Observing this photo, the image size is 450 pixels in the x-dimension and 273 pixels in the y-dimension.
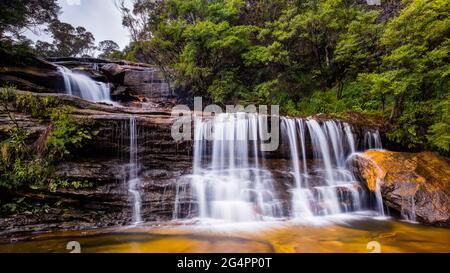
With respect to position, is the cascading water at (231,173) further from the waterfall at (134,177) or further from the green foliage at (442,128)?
the green foliage at (442,128)

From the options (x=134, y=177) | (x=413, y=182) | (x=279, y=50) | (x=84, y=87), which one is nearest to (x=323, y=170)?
(x=413, y=182)

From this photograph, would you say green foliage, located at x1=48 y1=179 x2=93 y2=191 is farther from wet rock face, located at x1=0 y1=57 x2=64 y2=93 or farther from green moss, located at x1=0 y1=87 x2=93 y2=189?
wet rock face, located at x1=0 y1=57 x2=64 y2=93

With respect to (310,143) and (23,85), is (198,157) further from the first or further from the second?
(23,85)

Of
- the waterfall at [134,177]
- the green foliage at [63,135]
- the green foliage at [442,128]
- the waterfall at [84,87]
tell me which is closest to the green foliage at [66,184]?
the green foliage at [63,135]

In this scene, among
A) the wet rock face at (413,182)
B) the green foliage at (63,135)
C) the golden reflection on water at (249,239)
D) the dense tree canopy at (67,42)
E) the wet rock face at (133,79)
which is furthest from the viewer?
the dense tree canopy at (67,42)

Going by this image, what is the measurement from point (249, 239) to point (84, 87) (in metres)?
11.5

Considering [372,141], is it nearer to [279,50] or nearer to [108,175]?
[279,50]

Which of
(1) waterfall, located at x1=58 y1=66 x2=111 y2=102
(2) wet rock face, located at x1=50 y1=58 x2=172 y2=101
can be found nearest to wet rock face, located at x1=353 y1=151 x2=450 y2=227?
(2) wet rock face, located at x1=50 y1=58 x2=172 y2=101

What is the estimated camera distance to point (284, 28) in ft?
38.9

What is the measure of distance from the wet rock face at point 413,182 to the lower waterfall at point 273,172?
44 cm

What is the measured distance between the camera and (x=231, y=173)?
22.6 feet

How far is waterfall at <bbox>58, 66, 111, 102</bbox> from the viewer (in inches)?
472

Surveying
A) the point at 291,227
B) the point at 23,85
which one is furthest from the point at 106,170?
the point at 23,85

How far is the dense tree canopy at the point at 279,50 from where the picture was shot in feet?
33.7
